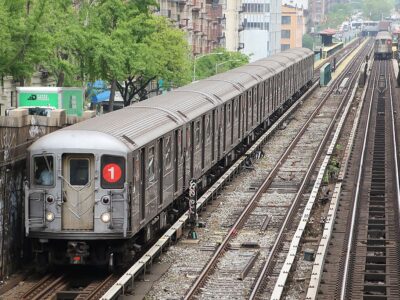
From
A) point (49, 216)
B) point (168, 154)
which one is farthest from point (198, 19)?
point (49, 216)

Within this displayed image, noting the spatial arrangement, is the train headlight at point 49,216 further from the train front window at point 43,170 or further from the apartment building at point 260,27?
the apartment building at point 260,27

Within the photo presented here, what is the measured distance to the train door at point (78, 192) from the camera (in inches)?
814

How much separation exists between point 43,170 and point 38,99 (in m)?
19.3

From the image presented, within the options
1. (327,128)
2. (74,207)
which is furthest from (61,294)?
(327,128)

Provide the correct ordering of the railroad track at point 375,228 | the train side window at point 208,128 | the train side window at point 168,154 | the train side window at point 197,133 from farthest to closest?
the train side window at point 208,128
the train side window at point 197,133
the train side window at point 168,154
the railroad track at point 375,228

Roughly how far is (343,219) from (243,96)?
1180 centimetres

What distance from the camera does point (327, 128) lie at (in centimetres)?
5131

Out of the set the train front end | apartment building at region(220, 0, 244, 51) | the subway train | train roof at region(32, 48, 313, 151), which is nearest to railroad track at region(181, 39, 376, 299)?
the subway train

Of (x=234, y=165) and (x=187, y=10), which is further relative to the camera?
(x=187, y=10)

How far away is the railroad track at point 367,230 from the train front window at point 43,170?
18.4 ft

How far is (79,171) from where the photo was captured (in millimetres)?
20750

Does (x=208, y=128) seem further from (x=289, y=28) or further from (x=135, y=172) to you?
(x=289, y=28)

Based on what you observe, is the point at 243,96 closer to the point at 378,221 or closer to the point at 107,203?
the point at 378,221

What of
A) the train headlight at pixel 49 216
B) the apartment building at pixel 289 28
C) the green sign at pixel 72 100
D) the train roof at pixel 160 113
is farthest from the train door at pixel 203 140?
the apartment building at pixel 289 28
